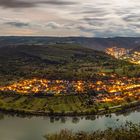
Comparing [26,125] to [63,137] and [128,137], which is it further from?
[128,137]

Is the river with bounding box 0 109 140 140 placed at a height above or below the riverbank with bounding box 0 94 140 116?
below

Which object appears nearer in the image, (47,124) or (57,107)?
(47,124)

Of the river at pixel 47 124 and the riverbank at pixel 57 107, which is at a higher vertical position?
the riverbank at pixel 57 107

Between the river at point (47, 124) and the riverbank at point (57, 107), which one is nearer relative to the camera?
the river at point (47, 124)

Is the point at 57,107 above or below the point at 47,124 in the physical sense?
above

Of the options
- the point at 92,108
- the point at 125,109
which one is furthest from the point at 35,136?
the point at 125,109
